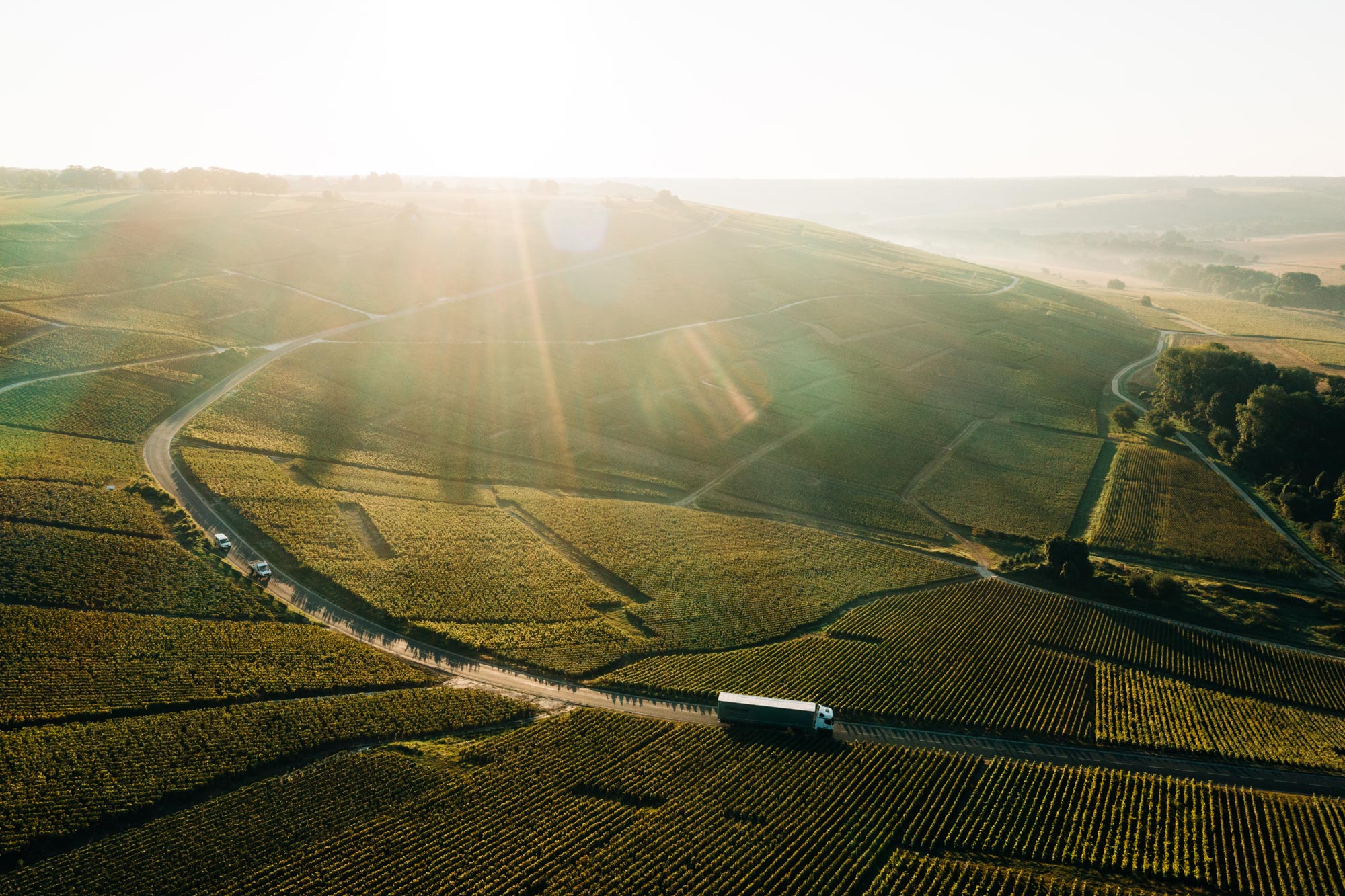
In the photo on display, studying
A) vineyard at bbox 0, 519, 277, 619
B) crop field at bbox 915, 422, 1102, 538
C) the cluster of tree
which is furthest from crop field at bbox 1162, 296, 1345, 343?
vineyard at bbox 0, 519, 277, 619

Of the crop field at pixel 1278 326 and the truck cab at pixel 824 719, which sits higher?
the crop field at pixel 1278 326

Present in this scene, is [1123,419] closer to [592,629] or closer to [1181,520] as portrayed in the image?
[1181,520]

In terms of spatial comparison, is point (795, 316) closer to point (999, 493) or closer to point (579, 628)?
point (999, 493)

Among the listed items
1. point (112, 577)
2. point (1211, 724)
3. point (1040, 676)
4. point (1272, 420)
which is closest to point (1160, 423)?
point (1272, 420)

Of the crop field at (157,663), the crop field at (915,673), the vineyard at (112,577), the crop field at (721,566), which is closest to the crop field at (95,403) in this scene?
the vineyard at (112,577)

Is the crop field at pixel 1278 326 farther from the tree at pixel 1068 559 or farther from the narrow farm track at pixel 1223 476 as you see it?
the tree at pixel 1068 559

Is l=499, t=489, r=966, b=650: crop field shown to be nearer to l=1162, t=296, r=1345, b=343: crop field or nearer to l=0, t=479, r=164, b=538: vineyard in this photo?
l=0, t=479, r=164, b=538: vineyard
